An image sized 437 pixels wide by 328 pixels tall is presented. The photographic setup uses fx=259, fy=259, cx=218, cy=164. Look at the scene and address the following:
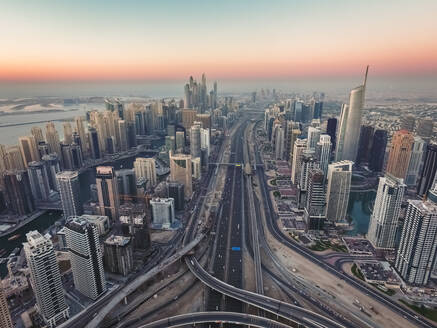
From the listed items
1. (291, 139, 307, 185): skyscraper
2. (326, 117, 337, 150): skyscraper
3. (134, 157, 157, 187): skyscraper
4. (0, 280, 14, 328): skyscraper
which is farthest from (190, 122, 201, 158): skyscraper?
(0, 280, 14, 328): skyscraper

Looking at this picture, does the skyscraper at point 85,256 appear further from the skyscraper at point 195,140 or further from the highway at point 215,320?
the skyscraper at point 195,140

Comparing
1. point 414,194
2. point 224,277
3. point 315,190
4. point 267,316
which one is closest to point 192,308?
point 224,277

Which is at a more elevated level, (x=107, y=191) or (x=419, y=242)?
(x=107, y=191)

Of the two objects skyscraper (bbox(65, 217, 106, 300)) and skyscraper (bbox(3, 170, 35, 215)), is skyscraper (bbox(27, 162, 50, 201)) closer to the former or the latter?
skyscraper (bbox(3, 170, 35, 215))

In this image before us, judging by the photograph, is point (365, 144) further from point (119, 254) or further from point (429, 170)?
point (119, 254)

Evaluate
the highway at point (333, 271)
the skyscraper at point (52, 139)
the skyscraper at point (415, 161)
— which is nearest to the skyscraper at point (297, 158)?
the highway at point (333, 271)

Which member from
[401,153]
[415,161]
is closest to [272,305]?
[401,153]

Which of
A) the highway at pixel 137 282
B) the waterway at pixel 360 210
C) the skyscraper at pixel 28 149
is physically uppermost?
the skyscraper at pixel 28 149

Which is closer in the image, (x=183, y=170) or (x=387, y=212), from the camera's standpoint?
(x=387, y=212)
